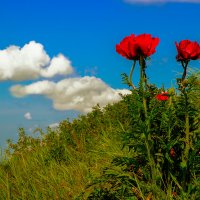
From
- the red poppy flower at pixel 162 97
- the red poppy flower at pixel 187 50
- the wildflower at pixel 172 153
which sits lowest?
the wildflower at pixel 172 153

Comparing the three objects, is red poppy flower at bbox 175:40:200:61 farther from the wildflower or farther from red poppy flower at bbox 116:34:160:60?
the wildflower

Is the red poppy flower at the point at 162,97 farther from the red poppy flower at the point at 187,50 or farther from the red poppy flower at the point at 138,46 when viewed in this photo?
the red poppy flower at the point at 138,46

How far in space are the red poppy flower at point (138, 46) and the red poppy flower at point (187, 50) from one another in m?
0.25

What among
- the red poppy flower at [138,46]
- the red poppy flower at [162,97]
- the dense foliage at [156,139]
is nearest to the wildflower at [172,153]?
the dense foliage at [156,139]

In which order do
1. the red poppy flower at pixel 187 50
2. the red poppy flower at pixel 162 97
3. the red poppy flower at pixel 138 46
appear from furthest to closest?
the red poppy flower at pixel 162 97 → the red poppy flower at pixel 187 50 → the red poppy flower at pixel 138 46

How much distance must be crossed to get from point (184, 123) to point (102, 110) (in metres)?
6.17

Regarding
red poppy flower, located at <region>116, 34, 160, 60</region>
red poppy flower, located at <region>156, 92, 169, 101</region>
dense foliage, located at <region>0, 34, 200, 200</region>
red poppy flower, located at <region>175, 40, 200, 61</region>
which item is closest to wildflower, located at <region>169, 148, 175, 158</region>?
dense foliage, located at <region>0, 34, 200, 200</region>

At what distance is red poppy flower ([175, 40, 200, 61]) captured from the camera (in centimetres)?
428

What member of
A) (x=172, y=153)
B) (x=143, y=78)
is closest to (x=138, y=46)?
(x=143, y=78)

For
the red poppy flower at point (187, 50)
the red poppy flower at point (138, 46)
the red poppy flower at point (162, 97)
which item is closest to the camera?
the red poppy flower at point (138, 46)

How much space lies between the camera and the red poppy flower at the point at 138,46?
13.4ft

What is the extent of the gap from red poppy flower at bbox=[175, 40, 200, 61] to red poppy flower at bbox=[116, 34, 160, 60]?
246 millimetres

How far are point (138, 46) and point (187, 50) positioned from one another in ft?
1.60

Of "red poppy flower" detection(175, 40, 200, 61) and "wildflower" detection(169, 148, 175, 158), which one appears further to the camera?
"wildflower" detection(169, 148, 175, 158)
